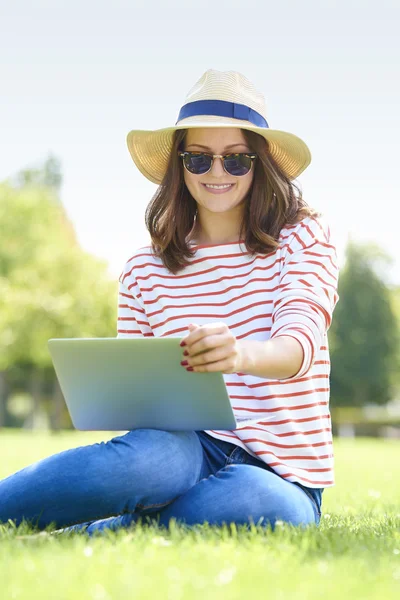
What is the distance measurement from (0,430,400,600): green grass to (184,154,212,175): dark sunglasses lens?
1.52 metres

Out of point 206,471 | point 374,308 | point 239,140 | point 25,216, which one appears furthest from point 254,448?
point 374,308

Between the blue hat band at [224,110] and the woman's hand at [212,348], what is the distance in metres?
1.31

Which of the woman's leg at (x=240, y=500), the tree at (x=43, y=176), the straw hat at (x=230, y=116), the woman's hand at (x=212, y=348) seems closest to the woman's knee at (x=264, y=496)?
the woman's leg at (x=240, y=500)

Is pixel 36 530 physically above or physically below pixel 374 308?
above

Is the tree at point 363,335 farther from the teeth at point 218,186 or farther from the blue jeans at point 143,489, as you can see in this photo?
the blue jeans at point 143,489

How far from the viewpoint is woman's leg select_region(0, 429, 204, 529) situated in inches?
121

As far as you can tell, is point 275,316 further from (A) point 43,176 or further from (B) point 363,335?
(A) point 43,176

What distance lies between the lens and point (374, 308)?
37906 mm

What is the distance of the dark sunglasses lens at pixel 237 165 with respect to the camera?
148 inches

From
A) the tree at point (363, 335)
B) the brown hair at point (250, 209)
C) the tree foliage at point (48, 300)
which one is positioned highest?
the brown hair at point (250, 209)

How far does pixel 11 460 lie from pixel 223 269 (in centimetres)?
677

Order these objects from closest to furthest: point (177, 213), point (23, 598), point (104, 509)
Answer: point (23, 598) → point (104, 509) → point (177, 213)

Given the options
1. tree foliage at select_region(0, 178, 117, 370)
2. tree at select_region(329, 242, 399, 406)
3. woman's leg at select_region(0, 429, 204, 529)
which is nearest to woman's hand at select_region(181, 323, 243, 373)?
woman's leg at select_region(0, 429, 204, 529)

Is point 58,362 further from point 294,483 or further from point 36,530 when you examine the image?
point 294,483
